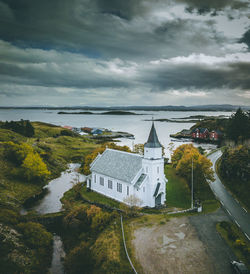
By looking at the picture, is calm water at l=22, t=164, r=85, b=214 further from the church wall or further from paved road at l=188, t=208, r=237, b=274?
paved road at l=188, t=208, r=237, b=274

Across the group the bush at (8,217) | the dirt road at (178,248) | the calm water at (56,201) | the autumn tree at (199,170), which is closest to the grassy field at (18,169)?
the calm water at (56,201)

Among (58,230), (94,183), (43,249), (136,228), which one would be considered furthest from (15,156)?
(136,228)

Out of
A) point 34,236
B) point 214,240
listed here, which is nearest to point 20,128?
point 34,236

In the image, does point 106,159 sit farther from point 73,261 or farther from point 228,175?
point 228,175

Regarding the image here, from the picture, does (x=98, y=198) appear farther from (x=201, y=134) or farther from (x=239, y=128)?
(x=201, y=134)

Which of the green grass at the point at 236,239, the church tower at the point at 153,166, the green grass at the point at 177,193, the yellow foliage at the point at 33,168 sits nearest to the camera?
the green grass at the point at 236,239

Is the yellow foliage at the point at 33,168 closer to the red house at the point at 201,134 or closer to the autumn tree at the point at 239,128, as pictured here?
the autumn tree at the point at 239,128
